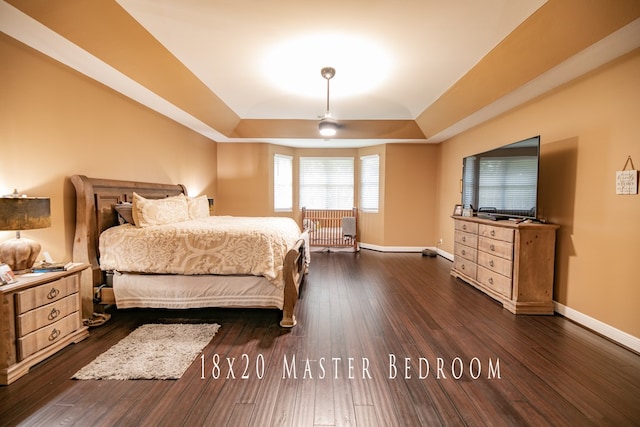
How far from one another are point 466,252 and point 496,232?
74 cm

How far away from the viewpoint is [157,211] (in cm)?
314

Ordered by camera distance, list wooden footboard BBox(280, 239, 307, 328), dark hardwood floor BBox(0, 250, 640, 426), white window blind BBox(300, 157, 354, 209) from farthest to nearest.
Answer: white window blind BBox(300, 157, 354, 209), wooden footboard BBox(280, 239, 307, 328), dark hardwood floor BBox(0, 250, 640, 426)

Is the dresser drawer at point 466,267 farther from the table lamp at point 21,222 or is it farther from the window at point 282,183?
the table lamp at point 21,222

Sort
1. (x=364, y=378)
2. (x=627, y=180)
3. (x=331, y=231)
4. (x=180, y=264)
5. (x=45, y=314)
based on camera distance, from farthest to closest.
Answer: (x=331, y=231) < (x=180, y=264) < (x=627, y=180) < (x=45, y=314) < (x=364, y=378)

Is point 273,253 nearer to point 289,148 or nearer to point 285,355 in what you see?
point 285,355

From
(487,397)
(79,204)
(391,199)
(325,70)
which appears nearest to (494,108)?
(325,70)

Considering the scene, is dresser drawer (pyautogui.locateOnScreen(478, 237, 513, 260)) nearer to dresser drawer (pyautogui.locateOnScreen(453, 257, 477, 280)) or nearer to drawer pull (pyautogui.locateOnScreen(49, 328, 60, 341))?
dresser drawer (pyautogui.locateOnScreen(453, 257, 477, 280))

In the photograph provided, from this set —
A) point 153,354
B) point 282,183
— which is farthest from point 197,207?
point 282,183

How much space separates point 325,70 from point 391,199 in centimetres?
341

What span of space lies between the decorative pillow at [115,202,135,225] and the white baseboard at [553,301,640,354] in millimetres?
4812

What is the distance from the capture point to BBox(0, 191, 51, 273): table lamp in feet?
6.11

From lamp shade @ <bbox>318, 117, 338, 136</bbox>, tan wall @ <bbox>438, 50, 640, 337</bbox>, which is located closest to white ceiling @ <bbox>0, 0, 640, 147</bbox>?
tan wall @ <bbox>438, 50, 640, 337</bbox>

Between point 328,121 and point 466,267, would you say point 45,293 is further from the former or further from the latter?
point 466,267

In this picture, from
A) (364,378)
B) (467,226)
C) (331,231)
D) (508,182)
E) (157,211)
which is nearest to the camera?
(364,378)
